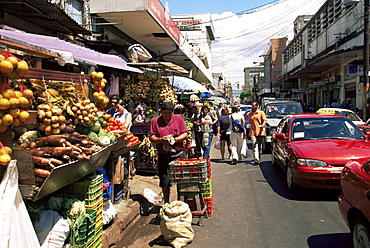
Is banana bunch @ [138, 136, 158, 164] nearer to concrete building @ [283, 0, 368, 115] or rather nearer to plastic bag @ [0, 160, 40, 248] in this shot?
plastic bag @ [0, 160, 40, 248]

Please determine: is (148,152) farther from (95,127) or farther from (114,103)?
(95,127)

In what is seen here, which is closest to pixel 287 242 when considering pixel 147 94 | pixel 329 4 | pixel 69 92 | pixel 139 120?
pixel 69 92

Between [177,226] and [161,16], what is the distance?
31.8 ft

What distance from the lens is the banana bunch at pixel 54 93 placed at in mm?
4141

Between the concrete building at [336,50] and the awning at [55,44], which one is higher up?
the concrete building at [336,50]

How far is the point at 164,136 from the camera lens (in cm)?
581

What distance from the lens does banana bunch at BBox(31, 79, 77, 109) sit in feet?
13.6

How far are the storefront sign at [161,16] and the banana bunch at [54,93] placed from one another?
7.17m

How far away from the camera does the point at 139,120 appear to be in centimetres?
952

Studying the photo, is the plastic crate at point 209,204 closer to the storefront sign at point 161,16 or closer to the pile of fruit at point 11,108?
the pile of fruit at point 11,108

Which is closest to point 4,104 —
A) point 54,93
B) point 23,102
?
point 23,102

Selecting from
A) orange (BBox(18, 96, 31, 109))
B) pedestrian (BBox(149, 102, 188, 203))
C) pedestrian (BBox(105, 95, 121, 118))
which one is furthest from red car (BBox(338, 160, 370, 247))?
pedestrian (BBox(105, 95, 121, 118))

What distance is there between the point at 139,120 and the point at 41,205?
578cm

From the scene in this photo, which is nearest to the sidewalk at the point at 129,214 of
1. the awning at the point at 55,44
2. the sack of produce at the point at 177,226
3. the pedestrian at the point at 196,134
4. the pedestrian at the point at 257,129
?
the sack of produce at the point at 177,226
